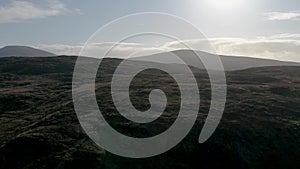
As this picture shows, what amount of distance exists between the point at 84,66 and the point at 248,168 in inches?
3931

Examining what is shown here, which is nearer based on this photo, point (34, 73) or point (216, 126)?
point (216, 126)

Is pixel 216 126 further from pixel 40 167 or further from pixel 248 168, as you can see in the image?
pixel 40 167

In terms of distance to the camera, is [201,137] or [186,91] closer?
[201,137]

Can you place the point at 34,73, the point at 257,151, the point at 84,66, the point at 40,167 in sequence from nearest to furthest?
the point at 40,167 < the point at 257,151 < the point at 34,73 < the point at 84,66

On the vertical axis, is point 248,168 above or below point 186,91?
below

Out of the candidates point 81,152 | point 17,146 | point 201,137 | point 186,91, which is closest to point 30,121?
point 17,146

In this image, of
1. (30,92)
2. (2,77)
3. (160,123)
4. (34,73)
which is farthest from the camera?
(34,73)

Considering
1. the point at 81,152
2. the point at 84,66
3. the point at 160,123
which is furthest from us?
the point at 84,66

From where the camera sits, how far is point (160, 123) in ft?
145

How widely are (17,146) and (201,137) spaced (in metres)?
19.5

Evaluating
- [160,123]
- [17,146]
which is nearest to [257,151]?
[160,123]

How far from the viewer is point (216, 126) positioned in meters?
44.5

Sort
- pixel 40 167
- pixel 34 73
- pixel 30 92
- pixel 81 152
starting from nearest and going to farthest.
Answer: pixel 40 167 < pixel 81 152 < pixel 30 92 < pixel 34 73

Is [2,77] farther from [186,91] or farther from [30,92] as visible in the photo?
[186,91]
